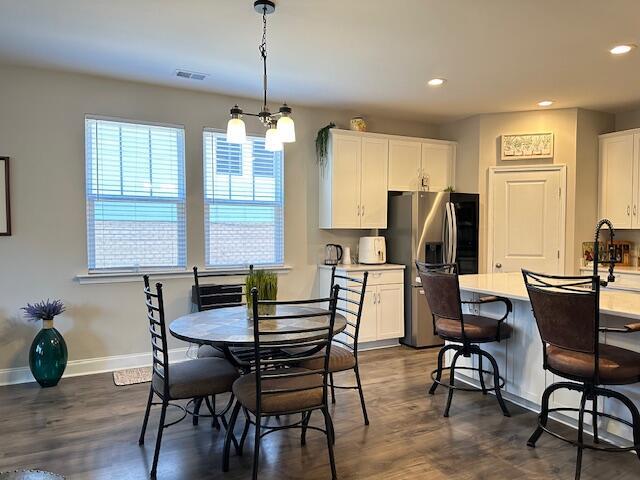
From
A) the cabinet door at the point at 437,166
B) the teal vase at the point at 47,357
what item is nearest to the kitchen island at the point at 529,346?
the cabinet door at the point at 437,166

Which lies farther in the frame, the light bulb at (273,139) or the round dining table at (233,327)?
the light bulb at (273,139)

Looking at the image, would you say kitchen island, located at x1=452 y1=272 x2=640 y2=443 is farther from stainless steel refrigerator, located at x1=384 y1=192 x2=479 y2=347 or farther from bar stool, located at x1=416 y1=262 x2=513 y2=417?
stainless steel refrigerator, located at x1=384 y1=192 x2=479 y2=347

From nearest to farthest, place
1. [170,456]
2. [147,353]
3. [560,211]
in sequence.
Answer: [170,456]
[147,353]
[560,211]

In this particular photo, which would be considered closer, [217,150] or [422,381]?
[422,381]

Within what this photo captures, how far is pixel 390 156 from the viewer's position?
17.2 ft

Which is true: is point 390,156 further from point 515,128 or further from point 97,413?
point 97,413

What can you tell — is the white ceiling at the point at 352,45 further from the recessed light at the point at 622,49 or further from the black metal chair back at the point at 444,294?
the black metal chair back at the point at 444,294

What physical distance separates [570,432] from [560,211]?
2.85m

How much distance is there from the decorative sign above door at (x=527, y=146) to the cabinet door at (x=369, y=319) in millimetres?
2251

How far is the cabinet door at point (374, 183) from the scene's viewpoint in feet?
16.7

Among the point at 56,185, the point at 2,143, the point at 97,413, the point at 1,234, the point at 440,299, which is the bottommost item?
the point at 97,413

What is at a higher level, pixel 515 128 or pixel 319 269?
pixel 515 128

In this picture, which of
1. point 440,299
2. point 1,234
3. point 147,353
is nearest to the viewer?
point 440,299

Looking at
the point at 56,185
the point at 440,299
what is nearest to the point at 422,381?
the point at 440,299
